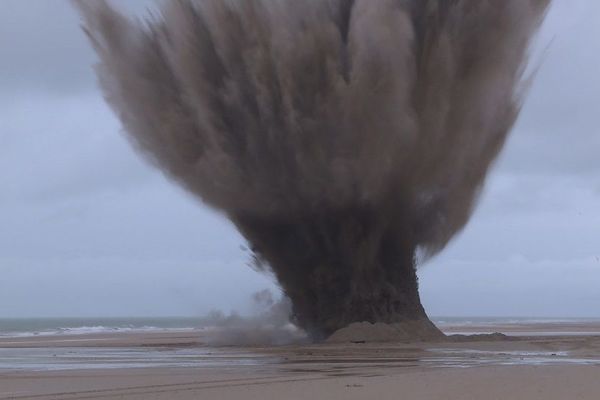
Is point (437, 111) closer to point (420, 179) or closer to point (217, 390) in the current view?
point (420, 179)

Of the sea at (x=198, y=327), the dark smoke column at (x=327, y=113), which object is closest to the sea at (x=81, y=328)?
the sea at (x=198, y=327)

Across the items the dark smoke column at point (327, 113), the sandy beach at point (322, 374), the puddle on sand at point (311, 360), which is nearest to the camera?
the sandy beach at point (322, 374)

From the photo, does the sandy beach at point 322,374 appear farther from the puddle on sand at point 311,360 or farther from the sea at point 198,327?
the sea at point 198,327

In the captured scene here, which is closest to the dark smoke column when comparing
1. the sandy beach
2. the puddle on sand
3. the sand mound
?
the sand mound

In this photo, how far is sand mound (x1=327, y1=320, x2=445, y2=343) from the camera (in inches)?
1039

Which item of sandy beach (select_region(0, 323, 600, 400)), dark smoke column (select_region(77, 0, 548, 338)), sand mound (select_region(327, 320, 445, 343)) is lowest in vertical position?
sandy beach (select_region(0, 323, 600, 400))

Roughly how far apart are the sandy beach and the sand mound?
1.14 m

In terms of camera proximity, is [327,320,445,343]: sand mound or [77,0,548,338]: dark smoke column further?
[327,320,445,343]: sand mound

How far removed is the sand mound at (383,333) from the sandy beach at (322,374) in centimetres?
114

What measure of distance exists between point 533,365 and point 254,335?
13.5 metres

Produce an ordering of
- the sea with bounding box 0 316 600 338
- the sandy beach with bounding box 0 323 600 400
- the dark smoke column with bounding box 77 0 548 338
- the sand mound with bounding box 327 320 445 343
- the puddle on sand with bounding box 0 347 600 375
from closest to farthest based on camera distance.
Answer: the sandy beach with bounding box 0 323 600 400 < the puddle on sand with bounding box 0 347 600 375 < the dark smoke column with bounding box 77 0 548 338 < the sand mound with bounding box 327 320 445 343 < the sea with bounding box 0 316 600 338

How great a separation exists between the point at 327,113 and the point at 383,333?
673 cm

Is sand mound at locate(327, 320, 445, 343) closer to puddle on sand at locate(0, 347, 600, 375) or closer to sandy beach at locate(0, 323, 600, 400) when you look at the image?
sandy beach at locate(0, 323, 600, 400)

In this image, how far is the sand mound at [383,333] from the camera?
2640 centimetres
